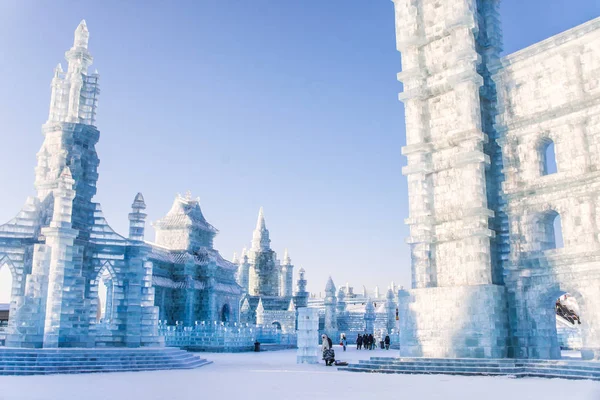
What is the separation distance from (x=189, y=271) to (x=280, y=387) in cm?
3436

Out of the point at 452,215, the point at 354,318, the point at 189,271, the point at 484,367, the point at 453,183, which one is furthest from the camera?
the point at 354,318

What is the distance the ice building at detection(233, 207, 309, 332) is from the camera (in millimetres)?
59562

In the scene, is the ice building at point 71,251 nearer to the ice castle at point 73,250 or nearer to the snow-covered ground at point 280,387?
the ice castle at point 73,250

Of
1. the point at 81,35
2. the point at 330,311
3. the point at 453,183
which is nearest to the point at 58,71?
the point at 81,35

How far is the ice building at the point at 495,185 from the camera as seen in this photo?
1950cm

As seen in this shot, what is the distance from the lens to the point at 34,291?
21578 mm

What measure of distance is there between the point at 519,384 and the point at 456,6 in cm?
1476

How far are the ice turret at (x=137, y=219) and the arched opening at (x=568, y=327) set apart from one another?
63.3ft

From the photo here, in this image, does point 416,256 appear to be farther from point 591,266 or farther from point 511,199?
point 591,266

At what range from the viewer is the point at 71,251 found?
22094mm

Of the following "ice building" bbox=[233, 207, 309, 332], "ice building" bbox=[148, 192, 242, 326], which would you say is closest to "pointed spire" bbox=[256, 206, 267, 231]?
"ice building" bbox=[233, 207, 309, 332]

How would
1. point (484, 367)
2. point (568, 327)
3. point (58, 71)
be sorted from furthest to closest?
point (568, 327) < point (58, 71) < point (484, 367)

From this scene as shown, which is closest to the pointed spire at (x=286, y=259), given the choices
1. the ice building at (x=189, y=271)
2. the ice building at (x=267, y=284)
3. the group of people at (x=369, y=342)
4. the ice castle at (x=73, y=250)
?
the ice building at (x=267, y=284)

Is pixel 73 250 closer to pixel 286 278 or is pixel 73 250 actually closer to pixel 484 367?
pixel 484 367
